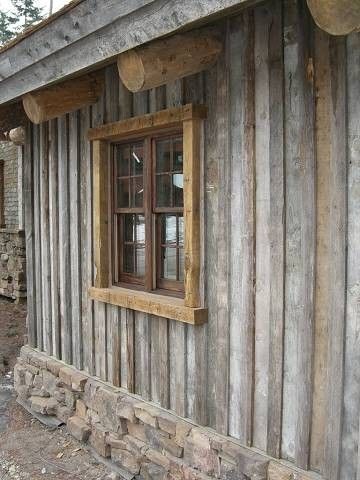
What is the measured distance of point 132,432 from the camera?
444cm

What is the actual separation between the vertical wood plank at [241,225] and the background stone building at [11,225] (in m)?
7.25

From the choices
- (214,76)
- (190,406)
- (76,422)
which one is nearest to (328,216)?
(214,76)

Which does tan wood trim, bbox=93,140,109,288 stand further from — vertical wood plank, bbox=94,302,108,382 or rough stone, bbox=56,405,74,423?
rough stone, bbox=56,405,74,423

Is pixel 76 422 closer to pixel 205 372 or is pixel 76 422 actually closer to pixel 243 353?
pixel 205 372

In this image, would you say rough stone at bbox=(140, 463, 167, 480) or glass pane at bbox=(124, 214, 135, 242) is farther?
glass pane at bbox=(124, 214, 135, 242)

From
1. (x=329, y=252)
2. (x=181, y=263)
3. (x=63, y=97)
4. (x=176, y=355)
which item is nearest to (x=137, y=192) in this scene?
(x=181, y=263)

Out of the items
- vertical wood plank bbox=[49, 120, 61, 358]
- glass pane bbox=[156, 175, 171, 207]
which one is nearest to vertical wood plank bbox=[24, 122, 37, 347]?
vertical wood plank bbox=[49, 120, 61, 358]

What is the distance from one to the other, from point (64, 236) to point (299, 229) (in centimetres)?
294

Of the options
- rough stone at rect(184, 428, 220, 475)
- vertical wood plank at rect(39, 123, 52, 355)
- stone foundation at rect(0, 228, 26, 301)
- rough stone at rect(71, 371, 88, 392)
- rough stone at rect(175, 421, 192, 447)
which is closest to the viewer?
rough stone at rect(184, 428, 220, 475)

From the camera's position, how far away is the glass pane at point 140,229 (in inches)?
177

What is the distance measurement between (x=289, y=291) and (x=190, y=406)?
1359mm

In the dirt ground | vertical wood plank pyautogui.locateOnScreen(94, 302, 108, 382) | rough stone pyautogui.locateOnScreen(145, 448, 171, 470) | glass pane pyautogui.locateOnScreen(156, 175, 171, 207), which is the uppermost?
glass pane pyautogui.locateOnScreen(156, 175, 171, 207)

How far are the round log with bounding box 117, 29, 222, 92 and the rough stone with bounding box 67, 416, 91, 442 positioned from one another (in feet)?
10.8

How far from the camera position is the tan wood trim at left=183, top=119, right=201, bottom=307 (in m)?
3.70
